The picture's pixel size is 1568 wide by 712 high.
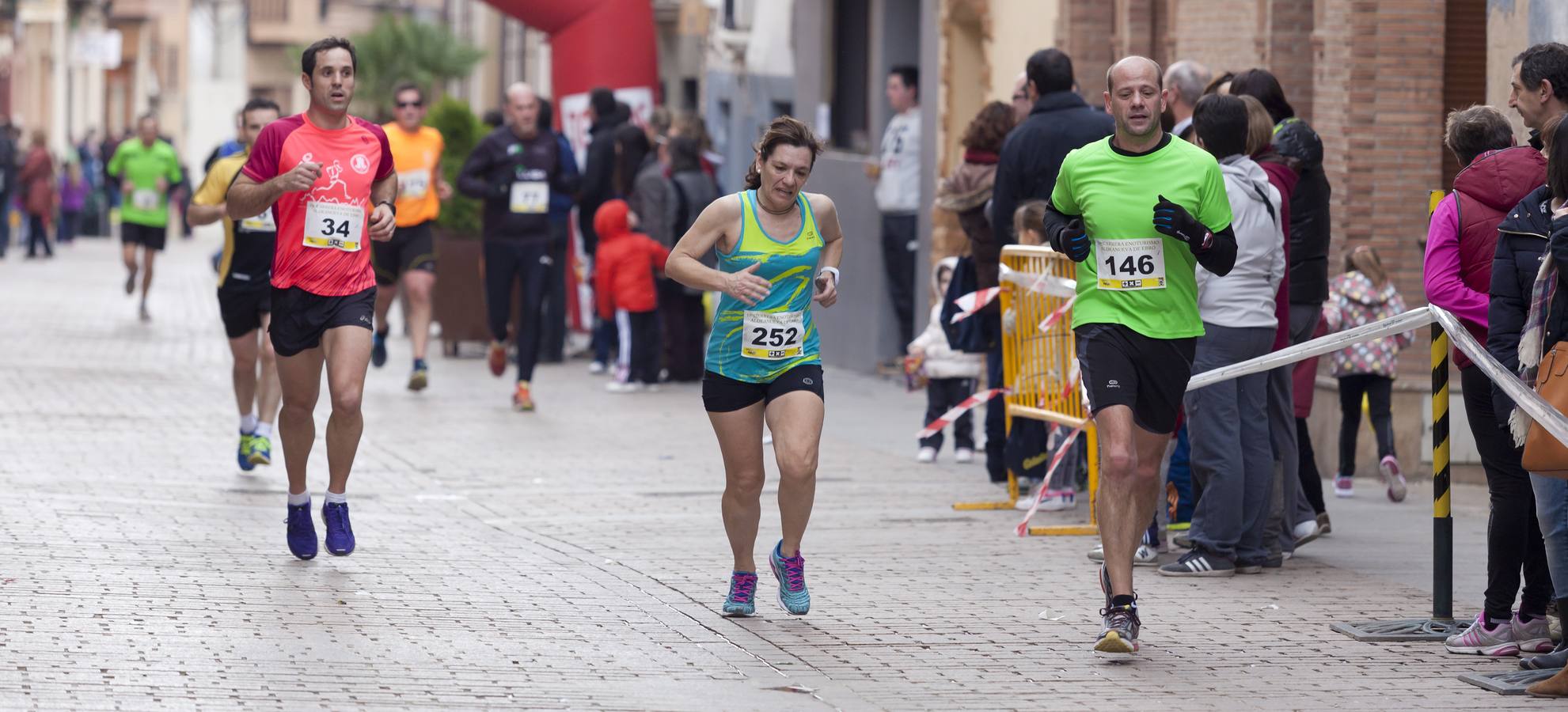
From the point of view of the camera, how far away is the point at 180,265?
37625 mm

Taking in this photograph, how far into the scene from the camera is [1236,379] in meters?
9.01

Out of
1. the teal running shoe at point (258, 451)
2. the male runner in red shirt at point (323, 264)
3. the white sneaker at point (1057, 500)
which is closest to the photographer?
the male runner in red shirt at point (323, 264)

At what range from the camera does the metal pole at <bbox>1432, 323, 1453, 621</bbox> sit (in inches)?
305

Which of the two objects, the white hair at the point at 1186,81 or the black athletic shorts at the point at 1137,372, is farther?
the white hair at the point at 1186,81

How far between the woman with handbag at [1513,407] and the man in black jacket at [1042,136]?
3.60 m

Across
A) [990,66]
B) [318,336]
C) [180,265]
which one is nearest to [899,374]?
[990,66]

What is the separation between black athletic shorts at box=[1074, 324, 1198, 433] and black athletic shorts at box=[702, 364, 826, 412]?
87cm

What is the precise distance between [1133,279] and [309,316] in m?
3.22

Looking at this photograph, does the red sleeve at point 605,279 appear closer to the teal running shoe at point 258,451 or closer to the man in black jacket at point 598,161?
the man in black jacket at point 598,161

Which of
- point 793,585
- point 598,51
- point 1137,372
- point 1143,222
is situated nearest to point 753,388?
point 793,585

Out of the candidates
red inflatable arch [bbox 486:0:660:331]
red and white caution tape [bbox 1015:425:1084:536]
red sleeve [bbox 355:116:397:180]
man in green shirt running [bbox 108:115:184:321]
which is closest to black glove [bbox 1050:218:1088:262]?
red and white caution tape [bbox 1015:425:1084:536]

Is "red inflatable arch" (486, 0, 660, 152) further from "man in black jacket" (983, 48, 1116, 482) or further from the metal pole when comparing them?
the metal pole

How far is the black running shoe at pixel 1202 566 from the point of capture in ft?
29.6

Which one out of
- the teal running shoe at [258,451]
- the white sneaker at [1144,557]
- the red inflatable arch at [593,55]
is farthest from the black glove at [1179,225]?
the red inflatable arch at [593,55]
